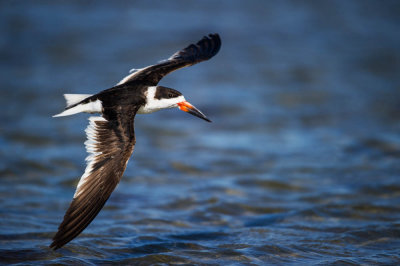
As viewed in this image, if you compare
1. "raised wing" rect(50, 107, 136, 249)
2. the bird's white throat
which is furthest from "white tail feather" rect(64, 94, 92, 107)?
the bird's white throat

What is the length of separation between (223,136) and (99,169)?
530 centimetres

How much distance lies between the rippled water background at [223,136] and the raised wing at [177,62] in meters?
1.79

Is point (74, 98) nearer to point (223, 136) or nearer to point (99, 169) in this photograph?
point (99, 169)

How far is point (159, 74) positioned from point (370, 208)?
11.0 feet

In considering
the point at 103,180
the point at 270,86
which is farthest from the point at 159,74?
the point at 270,86

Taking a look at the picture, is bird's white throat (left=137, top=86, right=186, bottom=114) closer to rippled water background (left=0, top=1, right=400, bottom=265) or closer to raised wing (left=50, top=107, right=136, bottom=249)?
raised wing (left=50, top=107, right=136, bottom=249)

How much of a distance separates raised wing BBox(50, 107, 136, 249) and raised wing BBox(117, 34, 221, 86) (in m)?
0.81

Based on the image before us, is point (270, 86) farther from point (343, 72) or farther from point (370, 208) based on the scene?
point (370, 208)

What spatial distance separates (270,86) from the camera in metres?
12.9

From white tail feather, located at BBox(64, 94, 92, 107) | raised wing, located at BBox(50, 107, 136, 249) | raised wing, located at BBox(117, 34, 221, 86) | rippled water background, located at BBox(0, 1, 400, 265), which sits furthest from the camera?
raised wing, located at BBox(117, 34, 221, 86)

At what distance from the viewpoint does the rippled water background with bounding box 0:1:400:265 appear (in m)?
6.13

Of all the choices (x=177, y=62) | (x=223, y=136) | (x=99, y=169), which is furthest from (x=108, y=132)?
(x=223, y=136)

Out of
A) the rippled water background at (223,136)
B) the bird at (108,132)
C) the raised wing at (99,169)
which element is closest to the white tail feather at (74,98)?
the bird at (108,132)

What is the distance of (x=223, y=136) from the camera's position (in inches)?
404
